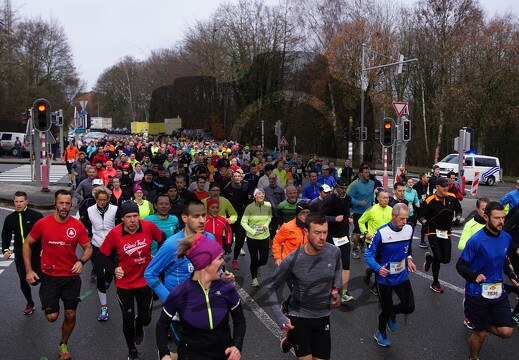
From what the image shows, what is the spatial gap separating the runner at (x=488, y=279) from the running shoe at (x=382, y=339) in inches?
36.3

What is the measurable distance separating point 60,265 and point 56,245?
21cm

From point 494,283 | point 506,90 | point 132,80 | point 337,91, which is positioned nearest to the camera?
point 494,283

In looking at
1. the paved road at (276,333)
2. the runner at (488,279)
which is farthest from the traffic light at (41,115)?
the runner at (488,279)

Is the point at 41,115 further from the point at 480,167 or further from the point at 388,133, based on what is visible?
the point at 480,167

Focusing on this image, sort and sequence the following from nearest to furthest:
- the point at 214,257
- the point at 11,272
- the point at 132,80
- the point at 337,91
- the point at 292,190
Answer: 1. the point at 214,257
2. the point at 292,190
3. the point at 11,272
4. the point at 337,91
5. the point at 132,80

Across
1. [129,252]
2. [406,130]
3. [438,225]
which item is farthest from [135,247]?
[406,130]

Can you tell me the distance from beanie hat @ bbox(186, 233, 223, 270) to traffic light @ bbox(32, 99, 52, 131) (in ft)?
51.9

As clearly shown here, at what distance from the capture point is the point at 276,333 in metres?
6.20

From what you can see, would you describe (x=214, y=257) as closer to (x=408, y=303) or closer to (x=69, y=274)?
(x=69, y=274)

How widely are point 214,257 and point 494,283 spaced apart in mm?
3138

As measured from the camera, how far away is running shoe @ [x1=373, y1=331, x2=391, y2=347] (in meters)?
5.79

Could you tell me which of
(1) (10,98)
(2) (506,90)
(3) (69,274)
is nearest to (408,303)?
(3) (69,274)

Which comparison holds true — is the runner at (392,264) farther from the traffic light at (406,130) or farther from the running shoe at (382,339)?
the traffic light at (406,130)

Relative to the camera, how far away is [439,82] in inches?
1603
